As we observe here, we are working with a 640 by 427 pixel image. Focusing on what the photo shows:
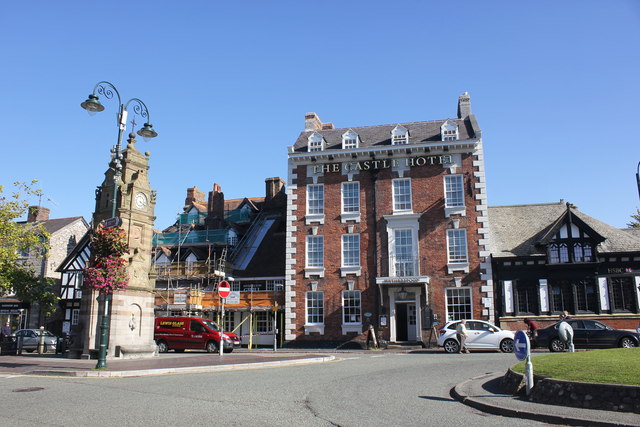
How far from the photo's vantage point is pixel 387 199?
1255 inches

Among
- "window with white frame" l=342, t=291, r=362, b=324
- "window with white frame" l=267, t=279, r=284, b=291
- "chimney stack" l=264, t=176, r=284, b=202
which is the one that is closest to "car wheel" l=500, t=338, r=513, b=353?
"window with white frame" l=342, t=291, r=362, b=324

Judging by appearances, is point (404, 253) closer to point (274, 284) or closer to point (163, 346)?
point (274, 284)

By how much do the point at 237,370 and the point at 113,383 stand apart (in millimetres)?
3926

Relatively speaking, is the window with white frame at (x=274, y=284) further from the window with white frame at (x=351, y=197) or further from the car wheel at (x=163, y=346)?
the car wheel at (x=163, y=346)

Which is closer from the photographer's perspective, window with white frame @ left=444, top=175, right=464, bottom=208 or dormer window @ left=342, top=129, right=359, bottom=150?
window with white frame @ left=444, top=175, right=464, bottom=208

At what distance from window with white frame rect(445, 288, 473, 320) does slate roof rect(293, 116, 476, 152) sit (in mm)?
8856

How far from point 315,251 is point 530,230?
41.4 ft

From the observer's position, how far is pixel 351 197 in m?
32.5

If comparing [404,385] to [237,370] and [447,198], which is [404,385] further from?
[447,198]

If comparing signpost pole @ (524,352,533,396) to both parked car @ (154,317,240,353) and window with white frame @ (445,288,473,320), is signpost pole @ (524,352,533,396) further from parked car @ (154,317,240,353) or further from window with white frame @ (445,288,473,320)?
window with white frame @ (445,288,473,320)

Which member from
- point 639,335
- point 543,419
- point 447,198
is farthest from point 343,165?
point 543,419

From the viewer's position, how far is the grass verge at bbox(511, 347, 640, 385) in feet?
31.8

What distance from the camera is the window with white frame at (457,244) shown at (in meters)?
30.4

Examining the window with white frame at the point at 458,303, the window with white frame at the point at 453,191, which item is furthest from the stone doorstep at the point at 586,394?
the window with white frame at the point at 453,191
